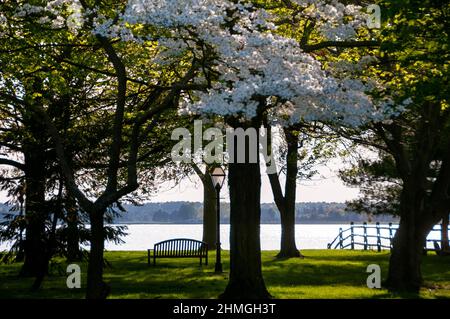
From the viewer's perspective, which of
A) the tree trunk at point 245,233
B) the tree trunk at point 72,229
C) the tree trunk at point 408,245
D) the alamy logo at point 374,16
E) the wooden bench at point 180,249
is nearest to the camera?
the alamy logo at point 374,16

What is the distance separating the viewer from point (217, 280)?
2177 cm

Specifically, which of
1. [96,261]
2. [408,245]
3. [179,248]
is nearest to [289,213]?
[179,248]

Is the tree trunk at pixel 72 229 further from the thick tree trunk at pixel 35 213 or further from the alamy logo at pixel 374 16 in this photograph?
the alamy logo at pixel 374 16

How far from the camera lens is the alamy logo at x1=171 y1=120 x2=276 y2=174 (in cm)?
1660

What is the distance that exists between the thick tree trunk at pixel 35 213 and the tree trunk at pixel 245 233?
5.80m

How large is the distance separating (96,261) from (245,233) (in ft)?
12.0

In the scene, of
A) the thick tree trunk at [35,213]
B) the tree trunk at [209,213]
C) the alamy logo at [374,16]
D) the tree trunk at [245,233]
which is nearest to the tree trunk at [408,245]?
the tree trunk at [245,233]

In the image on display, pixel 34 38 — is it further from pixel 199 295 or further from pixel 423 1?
pixel 423 1

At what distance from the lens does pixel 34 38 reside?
18922 millimetres

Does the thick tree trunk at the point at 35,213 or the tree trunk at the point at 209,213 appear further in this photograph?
the tree trunk at the point at 209,213

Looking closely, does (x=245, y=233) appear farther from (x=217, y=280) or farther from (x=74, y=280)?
(x=74, y=280)

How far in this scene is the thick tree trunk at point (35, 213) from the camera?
781 inches

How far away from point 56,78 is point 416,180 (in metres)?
11.1

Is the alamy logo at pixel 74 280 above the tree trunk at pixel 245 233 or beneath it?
beneath
